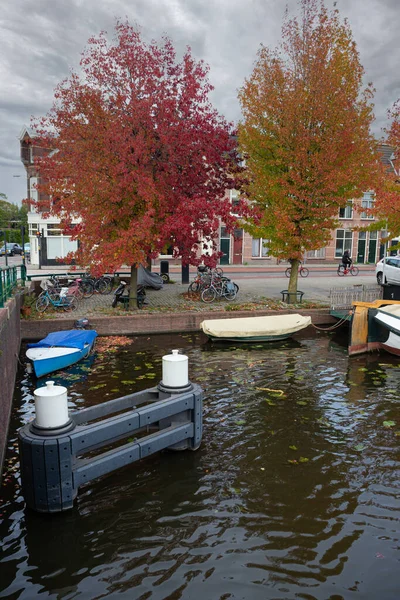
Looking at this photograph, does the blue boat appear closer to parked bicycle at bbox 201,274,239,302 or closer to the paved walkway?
the paved walkway

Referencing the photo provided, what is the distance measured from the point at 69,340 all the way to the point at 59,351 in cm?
69

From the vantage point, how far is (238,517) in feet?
16.4

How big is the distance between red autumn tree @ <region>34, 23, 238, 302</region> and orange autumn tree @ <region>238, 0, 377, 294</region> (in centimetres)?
259

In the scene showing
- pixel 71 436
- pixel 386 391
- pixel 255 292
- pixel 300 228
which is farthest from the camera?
pixel 255 292

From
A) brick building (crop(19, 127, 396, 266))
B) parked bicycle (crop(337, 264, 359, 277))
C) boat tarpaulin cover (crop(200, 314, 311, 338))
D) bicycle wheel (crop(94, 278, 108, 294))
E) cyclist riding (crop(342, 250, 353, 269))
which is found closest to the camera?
boat tarpaulin cover (crop(200, 314, 311, 338))

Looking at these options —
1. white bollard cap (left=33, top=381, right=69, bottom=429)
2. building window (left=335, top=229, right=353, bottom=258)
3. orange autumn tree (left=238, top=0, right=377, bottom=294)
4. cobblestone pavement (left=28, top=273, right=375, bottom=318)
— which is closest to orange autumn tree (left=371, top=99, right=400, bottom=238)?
orange autumn tree (left=238, top=0, right=377, bottom=294)

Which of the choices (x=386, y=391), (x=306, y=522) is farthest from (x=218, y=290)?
(x=306, y=522)

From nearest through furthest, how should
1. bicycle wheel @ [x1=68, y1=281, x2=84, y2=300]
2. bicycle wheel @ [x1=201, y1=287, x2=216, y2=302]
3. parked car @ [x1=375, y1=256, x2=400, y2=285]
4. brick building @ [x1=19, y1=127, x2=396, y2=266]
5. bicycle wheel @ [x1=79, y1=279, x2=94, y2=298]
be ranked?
bicycle wheel @ [x1=68, y1=281, x2=84, y2=300] → bicycle wheel @ [x1=201, y1=287, x2=216, y2=302] → bicycle wheel @ [x1=79, y1=279, x2=94, y2=298] → parked car @ [x1=375, y1=256, x2=400, y2=285] → brick building @ [x1=19, y1=127, x2=396, y2=266]

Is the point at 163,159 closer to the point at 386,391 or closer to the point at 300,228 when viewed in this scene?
the point at 300,228

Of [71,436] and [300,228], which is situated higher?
[300,228]

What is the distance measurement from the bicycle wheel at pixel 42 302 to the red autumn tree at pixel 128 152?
195 centimetres

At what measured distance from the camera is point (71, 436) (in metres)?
4.83

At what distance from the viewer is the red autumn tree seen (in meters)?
13.9

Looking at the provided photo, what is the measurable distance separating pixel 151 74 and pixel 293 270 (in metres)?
9.20
